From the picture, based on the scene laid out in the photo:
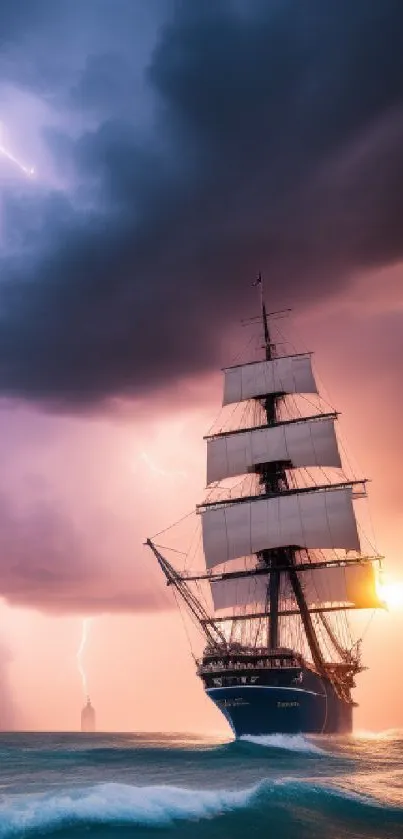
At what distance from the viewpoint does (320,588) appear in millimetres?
110250

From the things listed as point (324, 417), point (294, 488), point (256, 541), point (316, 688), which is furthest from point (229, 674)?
point (324, 417)

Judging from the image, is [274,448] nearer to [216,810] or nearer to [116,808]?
[216,810]

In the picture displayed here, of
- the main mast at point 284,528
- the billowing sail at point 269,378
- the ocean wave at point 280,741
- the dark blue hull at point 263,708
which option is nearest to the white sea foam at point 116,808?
the dark blue hull at point 263,708

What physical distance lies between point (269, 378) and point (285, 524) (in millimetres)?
28032

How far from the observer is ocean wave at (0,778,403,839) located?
2539 cm

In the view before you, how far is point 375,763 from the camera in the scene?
195 ft

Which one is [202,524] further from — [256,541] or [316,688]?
[316,688]

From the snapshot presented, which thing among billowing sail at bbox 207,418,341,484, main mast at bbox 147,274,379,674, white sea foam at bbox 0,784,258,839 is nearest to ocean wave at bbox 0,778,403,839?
white sea foam at bbox 0,784,258,839

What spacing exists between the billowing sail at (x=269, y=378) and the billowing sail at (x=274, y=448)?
8145mm

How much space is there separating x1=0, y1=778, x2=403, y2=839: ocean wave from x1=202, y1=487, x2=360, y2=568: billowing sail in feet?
240

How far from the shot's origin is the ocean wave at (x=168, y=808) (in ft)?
83.3

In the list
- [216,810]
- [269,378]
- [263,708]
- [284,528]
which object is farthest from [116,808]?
[269,378]

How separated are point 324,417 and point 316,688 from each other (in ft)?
143

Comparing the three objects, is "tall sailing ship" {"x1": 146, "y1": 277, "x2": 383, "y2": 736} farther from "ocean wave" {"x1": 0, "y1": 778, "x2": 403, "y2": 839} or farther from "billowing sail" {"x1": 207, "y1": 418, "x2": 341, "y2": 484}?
"ocean wave" {"x1": 0, "y1": 778, "x2": 403, "y2": 839}
